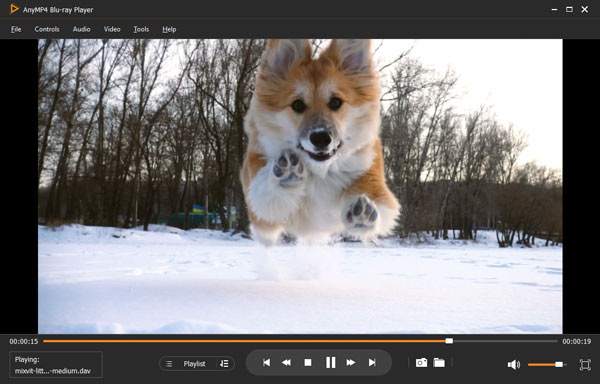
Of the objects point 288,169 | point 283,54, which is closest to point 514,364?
point 288,169

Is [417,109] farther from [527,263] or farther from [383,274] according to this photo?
[383,274]

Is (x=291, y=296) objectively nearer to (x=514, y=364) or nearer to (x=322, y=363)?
(x=322, y=363)

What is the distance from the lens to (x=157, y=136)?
29.9 feet

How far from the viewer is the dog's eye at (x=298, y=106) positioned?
10.2 ft

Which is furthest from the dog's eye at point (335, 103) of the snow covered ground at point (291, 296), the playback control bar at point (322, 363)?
the playback control bar at point (322, 363)

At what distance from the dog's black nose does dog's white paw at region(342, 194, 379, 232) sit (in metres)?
0.49

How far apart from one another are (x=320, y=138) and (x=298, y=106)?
1.43 ft

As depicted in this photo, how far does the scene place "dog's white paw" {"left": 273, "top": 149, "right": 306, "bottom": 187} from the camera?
9.79 ft

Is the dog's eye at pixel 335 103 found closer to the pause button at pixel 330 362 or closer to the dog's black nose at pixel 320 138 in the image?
the dog's black nose at pixel 320 138

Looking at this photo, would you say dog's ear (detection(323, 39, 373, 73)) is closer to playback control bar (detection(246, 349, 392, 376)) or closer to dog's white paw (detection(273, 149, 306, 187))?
dog's white paw (detection(273, 149, 306, 187))

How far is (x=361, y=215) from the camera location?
9.77 feet

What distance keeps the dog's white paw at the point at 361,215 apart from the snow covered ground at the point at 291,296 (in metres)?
0.42

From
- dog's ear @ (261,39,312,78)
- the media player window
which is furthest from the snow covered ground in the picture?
Answer: dog's ear @ (261,39,312,78)
